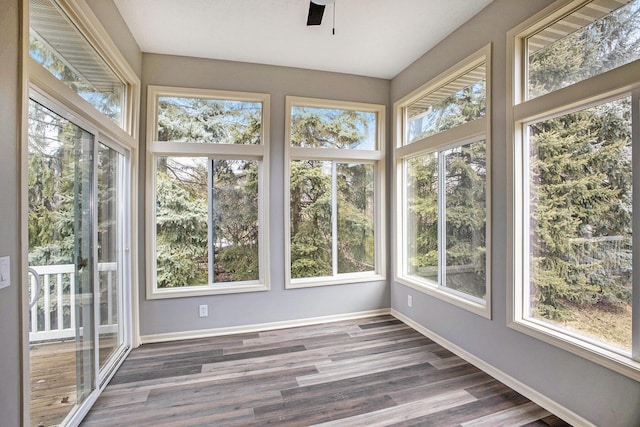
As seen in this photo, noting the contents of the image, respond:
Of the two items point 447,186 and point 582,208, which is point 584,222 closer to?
point 582,208

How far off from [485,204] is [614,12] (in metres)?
1.41

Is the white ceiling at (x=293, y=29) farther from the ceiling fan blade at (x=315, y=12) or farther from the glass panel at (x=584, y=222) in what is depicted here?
the glass panel at (x=584, y=222)

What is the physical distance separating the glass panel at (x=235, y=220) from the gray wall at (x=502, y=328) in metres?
2.01

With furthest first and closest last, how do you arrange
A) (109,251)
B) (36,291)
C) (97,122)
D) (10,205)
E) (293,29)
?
1. (293,29)
2. (109,251)
3. (97,122)
4. (36,291)
5. (10,205)

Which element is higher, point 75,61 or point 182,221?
point 75,61

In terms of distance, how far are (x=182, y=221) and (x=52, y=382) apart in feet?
5.91

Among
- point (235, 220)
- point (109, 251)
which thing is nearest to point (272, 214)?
point (235, 220)

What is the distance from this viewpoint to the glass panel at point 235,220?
→ 3436 millimetres

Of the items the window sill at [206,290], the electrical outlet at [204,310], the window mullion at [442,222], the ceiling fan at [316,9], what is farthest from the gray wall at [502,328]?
the electrical outlet at [204,310]

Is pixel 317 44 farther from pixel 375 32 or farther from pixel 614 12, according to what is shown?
pixel 614 12

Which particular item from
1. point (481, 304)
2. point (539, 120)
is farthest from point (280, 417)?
point (539, 120)

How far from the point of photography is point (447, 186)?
3131 mm

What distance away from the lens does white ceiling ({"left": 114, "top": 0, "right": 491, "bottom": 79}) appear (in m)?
2.48

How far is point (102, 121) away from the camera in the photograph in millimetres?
2223
